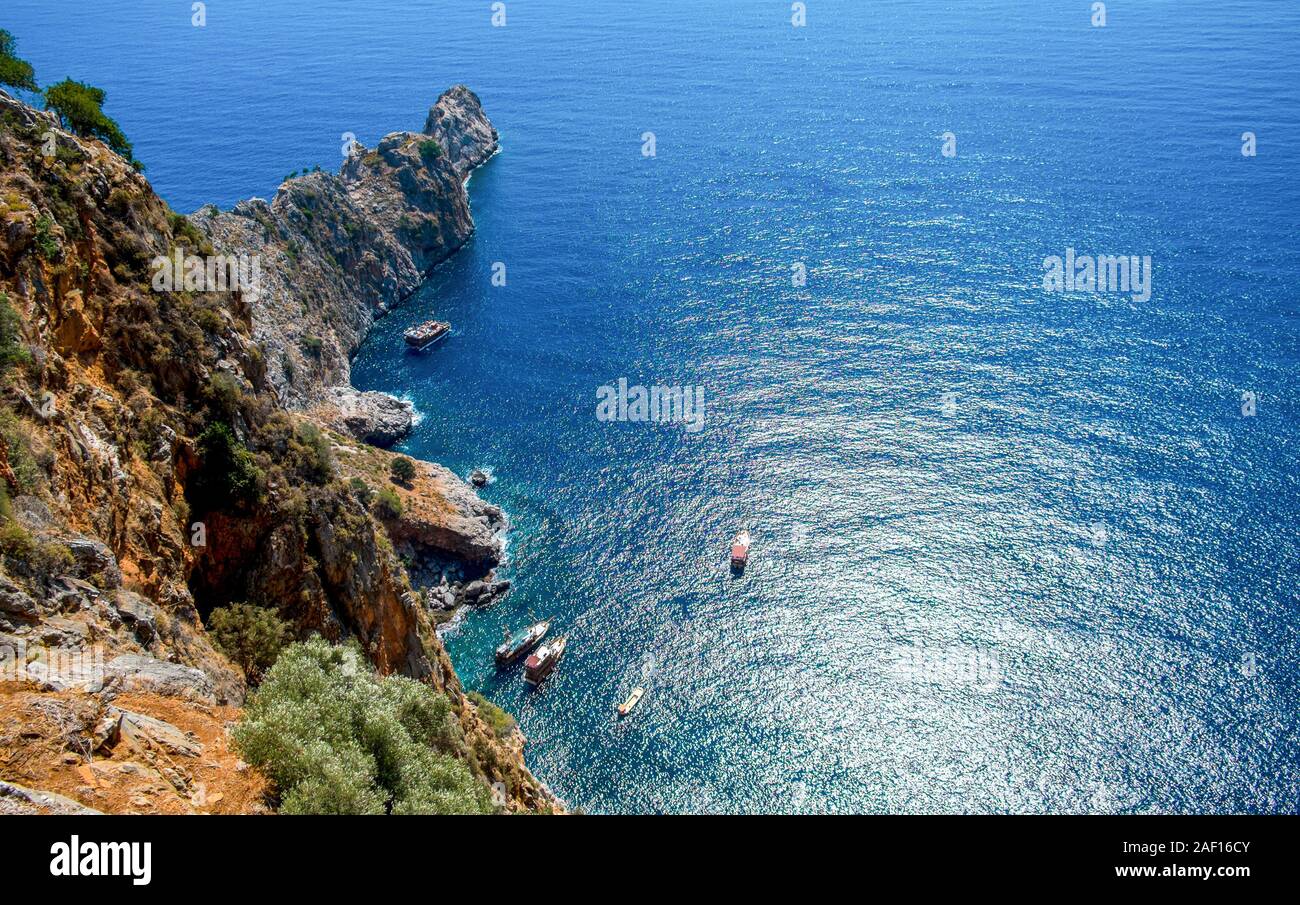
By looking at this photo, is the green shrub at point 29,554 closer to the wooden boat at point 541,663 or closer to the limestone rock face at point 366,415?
the wooden boat at point 541,663

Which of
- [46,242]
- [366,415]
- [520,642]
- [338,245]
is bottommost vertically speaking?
[520,642]

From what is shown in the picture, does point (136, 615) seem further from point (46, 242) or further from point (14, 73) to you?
point (14, 73)

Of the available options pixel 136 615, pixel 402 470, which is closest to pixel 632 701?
pixel 402 470

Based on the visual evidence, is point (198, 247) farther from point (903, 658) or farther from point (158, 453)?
point (903, 658)

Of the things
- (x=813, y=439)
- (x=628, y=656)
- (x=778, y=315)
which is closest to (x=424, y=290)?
(x=778, y=315)

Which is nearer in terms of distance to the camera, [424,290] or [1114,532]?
[1114,532]

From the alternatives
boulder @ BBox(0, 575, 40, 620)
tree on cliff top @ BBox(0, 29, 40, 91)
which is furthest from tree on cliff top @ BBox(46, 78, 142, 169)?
boulder @ BBox(0, 575, 40, 620)

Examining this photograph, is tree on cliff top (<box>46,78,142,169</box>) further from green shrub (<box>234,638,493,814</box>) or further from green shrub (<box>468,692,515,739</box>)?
green shrub (<box>468,692,515,739</box>)

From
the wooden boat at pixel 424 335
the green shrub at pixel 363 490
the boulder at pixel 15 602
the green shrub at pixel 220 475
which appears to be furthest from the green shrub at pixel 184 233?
the wooden boat at pixel 424 335
